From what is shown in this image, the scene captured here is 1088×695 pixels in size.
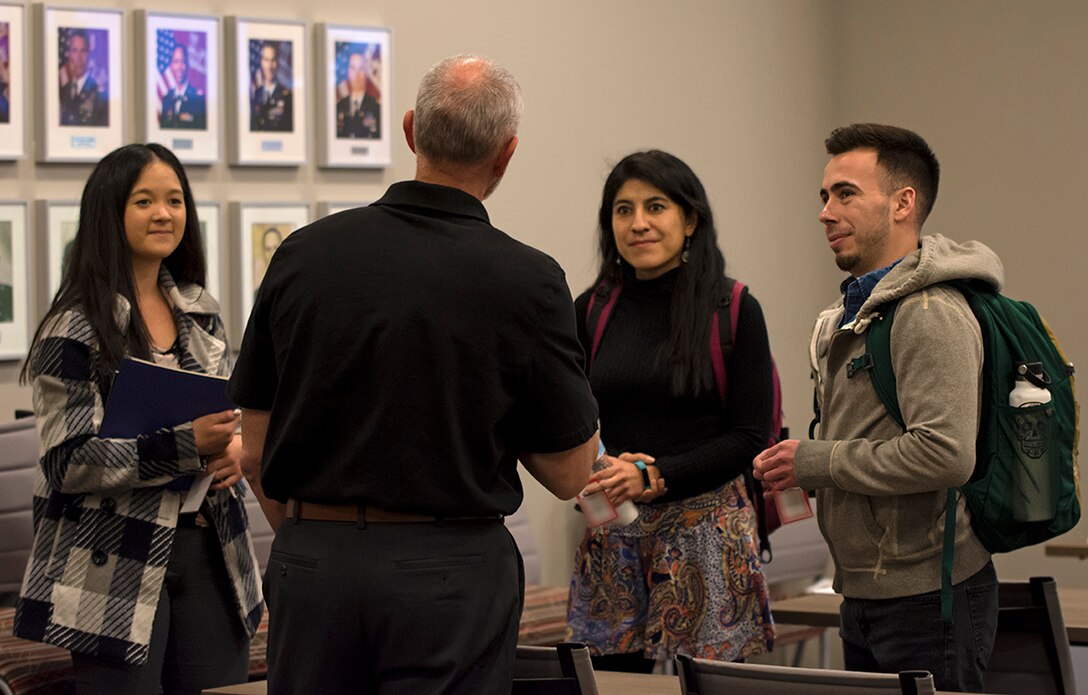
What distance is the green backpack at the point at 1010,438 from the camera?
2.73 m

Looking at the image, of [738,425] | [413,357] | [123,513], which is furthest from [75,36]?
[413,357]

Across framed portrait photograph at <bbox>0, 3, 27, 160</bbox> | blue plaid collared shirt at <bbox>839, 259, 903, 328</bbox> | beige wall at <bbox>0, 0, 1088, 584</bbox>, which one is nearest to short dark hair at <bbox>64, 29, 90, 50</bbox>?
framed portrait photograph at <bbox>0, 3, 27, 160</bbox>

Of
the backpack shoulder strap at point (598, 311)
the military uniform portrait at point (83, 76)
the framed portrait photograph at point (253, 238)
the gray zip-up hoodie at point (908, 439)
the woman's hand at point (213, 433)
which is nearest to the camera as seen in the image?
the gray zip-up hoodie at point (908, 439)

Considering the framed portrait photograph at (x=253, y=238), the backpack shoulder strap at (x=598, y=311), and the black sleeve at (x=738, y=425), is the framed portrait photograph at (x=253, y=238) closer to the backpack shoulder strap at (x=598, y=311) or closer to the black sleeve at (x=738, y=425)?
the backpack shoulder strap at (x=598, y=311)

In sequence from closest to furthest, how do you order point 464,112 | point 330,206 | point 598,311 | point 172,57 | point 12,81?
1. point 464,112
2. point 598,311
3. point 12,81
4. point 172,57
5. point 330,206

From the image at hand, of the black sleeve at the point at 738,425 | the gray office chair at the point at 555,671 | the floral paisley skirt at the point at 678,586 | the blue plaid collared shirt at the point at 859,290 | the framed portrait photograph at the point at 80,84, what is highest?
the framed portrait photograph at the point at 80,84

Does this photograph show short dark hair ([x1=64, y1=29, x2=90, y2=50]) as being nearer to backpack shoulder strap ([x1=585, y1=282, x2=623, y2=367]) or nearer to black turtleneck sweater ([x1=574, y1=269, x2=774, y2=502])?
backpack shoulder strap ([x1=585, y1=282, x2=623, y2=367])

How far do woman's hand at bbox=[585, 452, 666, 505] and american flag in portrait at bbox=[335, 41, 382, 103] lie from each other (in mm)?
2616

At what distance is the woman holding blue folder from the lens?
3.25 m

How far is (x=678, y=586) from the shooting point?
11.4 feet

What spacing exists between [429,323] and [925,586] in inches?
45.2

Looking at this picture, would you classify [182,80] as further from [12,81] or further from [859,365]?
[859,365]

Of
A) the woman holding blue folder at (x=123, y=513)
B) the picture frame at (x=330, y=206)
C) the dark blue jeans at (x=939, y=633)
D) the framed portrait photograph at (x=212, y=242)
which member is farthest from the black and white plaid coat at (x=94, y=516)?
the picture frame at (x=330, y=206)

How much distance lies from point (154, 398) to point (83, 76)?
2.08 m
